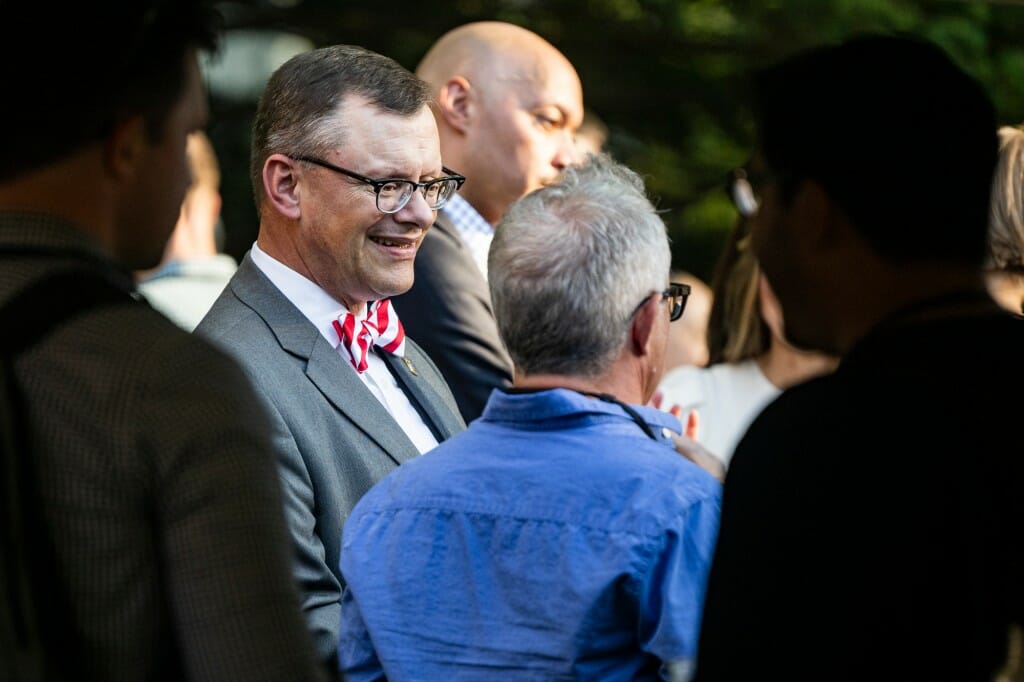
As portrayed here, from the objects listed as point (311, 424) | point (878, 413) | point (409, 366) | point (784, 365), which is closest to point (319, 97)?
point (409, 366)

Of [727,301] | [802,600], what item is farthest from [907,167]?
[727,301]

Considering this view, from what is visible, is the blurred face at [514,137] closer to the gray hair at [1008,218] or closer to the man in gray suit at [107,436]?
the gray hair at [1008,218]

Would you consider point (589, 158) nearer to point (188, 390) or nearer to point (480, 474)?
point (480, 474)

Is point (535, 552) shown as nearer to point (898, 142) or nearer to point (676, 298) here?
point (676, 298)

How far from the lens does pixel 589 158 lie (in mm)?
3068

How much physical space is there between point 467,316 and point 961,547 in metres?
2.45

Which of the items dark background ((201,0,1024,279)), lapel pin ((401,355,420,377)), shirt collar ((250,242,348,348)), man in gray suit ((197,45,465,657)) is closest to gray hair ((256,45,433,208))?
man in gray suit ((197,45,465,657))

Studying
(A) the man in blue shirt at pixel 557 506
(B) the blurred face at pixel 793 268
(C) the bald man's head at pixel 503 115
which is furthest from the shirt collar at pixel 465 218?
(B) the blurred face at pixel 793 268

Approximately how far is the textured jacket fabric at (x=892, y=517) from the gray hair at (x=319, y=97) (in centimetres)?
189

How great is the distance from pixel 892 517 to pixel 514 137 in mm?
3119

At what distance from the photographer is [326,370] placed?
3109 millimetres

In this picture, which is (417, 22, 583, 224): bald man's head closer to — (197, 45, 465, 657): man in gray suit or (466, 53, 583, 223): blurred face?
(466, 53, 583, 223): blurred face

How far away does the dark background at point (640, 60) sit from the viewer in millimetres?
10266

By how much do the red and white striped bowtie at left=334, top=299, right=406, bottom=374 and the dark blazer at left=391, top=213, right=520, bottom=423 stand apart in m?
0.46
